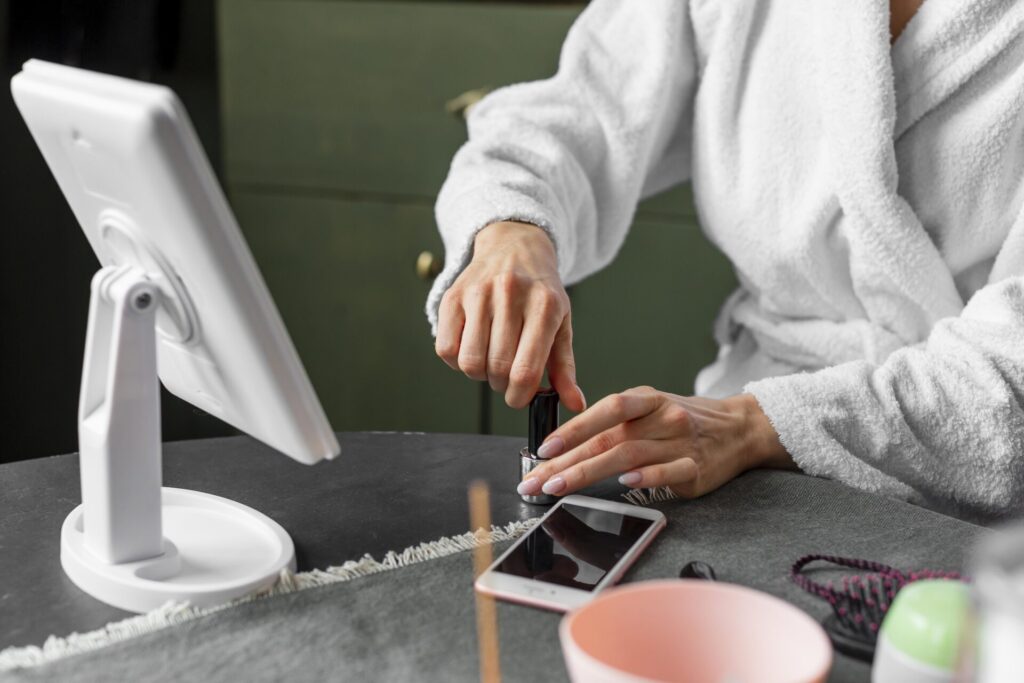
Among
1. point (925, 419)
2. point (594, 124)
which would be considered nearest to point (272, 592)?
point (925, 419)

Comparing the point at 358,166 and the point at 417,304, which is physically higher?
the point at 358,166

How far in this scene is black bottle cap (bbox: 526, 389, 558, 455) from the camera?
82cm

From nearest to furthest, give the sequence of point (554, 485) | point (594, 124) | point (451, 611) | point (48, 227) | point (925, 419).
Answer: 1. point (451, 611)
2. point (554, 485)
3. point (925, 419)
4. point (594, 124)
5. point (48, 227)

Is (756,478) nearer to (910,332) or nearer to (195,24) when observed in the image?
(910,332)

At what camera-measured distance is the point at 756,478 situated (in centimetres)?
84

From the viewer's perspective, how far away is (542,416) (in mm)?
816

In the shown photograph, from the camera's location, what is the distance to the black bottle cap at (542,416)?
82 centimetres

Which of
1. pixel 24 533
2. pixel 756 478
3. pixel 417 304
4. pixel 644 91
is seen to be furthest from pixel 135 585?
pixel 417 304

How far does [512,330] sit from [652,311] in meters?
0.94

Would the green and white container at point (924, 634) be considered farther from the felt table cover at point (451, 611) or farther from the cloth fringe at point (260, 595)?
the cloth fringe at point (260, 595)

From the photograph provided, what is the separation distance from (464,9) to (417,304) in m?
0.47

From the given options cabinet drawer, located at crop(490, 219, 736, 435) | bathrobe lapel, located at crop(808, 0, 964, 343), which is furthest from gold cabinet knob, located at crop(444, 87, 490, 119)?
bathrobe lapel, located at crop(808, 0, 964, 343)

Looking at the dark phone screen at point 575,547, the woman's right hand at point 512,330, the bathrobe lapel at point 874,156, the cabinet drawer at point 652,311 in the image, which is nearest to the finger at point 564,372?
the woman's right hand at point 512,330

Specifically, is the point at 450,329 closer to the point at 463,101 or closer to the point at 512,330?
the point at 512,330
